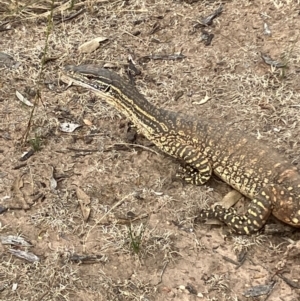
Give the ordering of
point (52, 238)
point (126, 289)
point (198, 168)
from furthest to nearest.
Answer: point (198, 168) < point (52, 238) < point (126, 289)

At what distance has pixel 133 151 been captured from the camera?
23.5 ft

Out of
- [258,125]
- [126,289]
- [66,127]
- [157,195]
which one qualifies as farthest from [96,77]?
[126,289]

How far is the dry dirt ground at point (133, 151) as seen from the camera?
5910 millimetres

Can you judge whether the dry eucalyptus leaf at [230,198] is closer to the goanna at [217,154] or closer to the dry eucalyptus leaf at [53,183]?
the goanna at [217,154]

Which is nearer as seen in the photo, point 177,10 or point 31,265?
point 31,265

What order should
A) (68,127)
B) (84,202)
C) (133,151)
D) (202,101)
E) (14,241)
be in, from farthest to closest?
(202,101) < (68,127) < (133,151) < (84,202) < (14,241)

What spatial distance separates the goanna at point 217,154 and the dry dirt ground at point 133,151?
181 millimetres

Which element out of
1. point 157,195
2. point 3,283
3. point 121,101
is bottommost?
point 3,283

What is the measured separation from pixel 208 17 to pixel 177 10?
459 millimetres

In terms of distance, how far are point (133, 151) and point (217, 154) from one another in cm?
94

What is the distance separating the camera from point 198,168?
6.85 meters

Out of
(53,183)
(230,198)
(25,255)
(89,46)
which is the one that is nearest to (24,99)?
(89,46)

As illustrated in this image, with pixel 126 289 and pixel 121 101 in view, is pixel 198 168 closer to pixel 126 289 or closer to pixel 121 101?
pixel 121 101

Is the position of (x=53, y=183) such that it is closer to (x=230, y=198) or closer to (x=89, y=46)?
(x=230, y=198)
